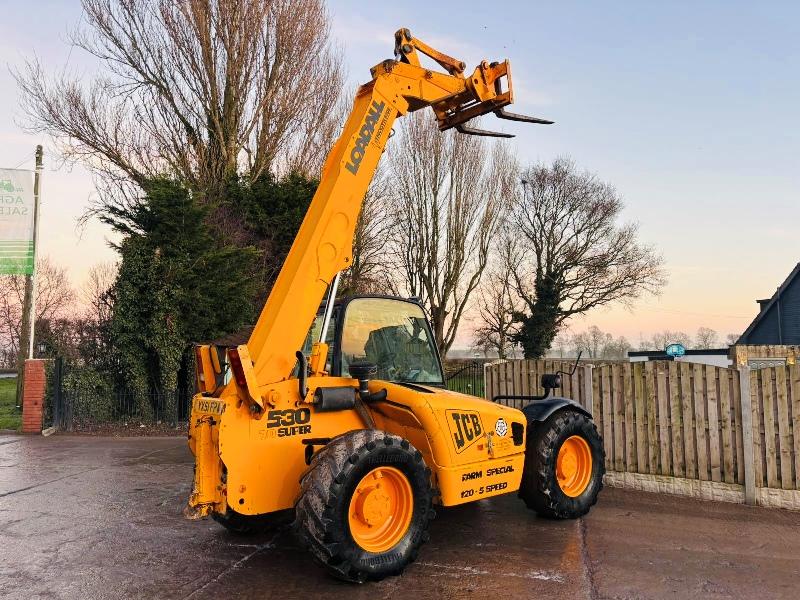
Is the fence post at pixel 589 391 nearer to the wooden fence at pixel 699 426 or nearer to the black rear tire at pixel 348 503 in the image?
the wooden fence at pixel 699 426

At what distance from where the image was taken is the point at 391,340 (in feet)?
17.8

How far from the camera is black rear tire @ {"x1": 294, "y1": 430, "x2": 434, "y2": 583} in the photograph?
385cm

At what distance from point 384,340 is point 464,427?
1.10 metres

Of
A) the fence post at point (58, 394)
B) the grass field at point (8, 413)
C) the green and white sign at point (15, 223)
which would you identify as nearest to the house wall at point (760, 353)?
the fence post at point (58, 394)

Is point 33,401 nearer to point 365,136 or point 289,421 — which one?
point 289,421

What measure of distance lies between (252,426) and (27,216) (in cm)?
1497

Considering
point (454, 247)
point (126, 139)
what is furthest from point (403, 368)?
point (454, 247)

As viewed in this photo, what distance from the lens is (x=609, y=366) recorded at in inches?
299

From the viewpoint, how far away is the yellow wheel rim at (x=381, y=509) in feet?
13.8

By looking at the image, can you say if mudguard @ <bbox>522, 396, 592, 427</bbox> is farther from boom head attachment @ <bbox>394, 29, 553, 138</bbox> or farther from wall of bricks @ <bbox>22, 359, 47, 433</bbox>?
wall of bricks @ <bbox>22, 359, 47, 433</bbox>

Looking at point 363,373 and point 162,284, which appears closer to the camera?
point 363,373

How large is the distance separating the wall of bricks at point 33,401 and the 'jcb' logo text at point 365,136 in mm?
11862

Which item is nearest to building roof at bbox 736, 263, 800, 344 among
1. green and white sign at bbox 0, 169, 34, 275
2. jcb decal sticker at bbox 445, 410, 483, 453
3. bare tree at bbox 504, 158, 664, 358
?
bare tree at bbox 504, 158, 664, 358

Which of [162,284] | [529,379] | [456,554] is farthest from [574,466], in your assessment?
[162,284]
